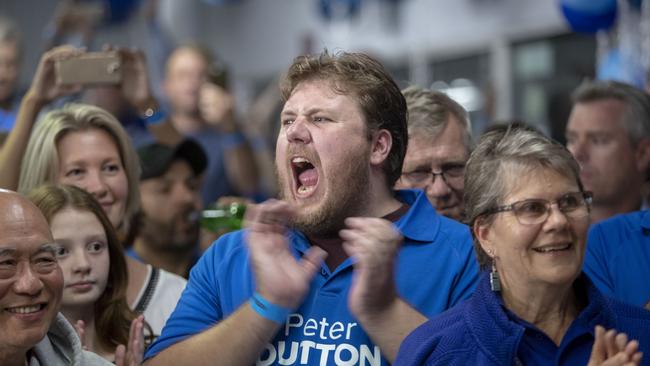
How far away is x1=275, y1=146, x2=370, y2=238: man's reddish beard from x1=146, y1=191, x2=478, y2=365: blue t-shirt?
0.27 feet

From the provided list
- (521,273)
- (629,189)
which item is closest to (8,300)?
(521,273)

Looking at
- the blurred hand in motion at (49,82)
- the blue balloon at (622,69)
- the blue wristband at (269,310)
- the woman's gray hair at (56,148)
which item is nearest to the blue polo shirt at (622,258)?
the blue wristband at (269,310)

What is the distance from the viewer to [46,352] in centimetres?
287

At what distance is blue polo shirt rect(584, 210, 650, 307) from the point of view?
3459 mm

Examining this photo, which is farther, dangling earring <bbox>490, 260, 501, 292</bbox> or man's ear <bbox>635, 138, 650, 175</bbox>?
man's ear <bbox>635, 138, 650, 175</bbox>

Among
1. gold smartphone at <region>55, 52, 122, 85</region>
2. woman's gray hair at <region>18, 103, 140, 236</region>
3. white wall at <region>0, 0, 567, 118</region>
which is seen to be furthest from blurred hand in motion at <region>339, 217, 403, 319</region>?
white wall at <region>0, 0, 567, 118</region>

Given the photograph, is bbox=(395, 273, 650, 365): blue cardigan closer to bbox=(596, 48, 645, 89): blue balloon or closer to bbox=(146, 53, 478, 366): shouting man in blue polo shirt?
bbox=(146, 53, 478, 366): shouting man in blue polo shirt

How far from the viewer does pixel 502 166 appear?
2.92 metres

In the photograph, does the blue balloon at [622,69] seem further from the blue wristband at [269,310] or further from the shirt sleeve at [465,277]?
the blue wristband at [269,310]

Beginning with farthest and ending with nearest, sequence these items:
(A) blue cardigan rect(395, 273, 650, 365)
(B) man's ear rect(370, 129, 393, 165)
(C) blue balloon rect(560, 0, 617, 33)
→ (C) blue balloon rect(560, 0, 617, 33) < (B) man's ear rect(370, 129, 393, 165) < (A) blue cardigan rect(395, 273, 650, 365)

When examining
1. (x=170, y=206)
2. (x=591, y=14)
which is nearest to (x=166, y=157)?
(x=170, y=206)

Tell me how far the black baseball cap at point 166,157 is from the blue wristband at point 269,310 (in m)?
1.93

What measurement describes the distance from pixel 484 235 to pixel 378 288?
0.33 meters

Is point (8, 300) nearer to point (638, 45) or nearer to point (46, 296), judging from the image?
point (46, 296)
